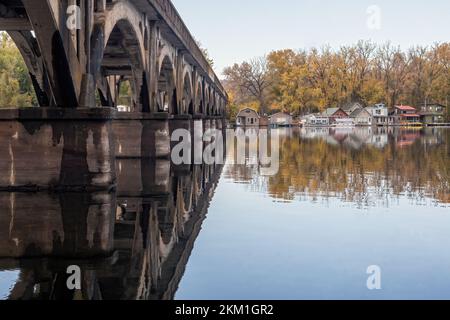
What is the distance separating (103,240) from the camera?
10914 mm

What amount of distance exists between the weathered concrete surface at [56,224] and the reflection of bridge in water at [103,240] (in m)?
0.02

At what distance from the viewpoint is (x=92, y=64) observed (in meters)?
17.0

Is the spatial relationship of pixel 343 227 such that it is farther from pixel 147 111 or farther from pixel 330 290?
pixel 147 111

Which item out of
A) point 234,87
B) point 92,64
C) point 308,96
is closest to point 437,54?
point 308,96

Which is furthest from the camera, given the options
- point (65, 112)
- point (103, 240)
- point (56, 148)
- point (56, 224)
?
point (56, 148)

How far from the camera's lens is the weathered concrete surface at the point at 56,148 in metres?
15.6

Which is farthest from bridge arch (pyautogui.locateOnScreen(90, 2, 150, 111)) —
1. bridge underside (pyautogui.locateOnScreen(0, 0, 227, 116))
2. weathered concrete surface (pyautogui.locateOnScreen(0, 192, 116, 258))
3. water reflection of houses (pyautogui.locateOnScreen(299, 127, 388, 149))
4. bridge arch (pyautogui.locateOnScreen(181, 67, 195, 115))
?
water reflection of houses (pyautogui.locateOnScreen(299, 127, 388, 149))

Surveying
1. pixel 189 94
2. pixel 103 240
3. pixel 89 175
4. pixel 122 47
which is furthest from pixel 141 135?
pixel 189 94

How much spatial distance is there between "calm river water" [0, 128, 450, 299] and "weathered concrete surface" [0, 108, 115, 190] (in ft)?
2.05

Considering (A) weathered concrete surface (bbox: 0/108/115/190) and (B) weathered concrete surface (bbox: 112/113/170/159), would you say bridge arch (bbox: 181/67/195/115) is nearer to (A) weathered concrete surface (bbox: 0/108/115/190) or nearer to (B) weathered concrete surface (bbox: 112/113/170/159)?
(B) weathered concrete surface (bbox: 112/113/170/159)

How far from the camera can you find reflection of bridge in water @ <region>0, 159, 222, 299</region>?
7.99 metres

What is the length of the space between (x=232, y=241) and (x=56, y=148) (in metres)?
6.98

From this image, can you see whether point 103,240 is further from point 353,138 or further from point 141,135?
point 353,138

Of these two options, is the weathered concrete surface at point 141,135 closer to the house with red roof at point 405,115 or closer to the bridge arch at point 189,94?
the bridge arch at point 189,94
